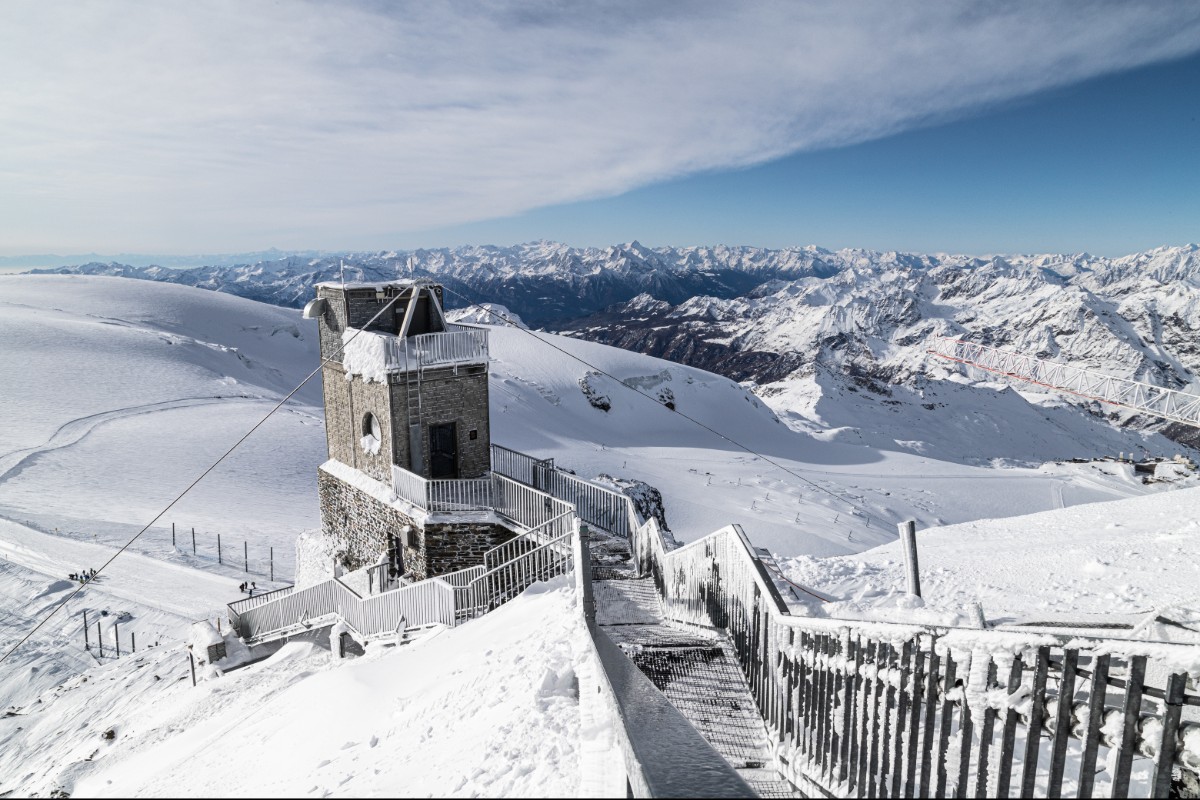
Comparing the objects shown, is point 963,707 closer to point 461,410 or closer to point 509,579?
point 509,579

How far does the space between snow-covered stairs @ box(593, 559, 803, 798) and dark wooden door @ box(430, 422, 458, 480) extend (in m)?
9.49

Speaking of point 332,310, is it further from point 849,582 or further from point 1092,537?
point 1092,537

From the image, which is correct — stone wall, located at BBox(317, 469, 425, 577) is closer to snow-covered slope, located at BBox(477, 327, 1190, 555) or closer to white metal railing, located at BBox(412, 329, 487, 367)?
white metal railing, located at BBox(412, 329, 487, 367)

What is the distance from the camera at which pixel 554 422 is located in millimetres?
56375

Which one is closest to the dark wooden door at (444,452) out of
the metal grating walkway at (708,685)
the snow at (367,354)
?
the snow at (367,354)

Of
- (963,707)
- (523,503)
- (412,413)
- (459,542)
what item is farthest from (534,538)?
(963,707)

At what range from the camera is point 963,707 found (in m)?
4.33

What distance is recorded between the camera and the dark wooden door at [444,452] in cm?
1946

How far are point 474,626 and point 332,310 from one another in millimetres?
13806

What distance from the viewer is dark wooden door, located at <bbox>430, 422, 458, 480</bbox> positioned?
1946 centimetres

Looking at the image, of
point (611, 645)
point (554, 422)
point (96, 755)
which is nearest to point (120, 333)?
point (554, 422)

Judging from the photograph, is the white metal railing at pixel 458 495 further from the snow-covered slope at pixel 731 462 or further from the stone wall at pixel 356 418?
the snow-covered slope at pixel 731 462

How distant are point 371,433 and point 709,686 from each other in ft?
47.2

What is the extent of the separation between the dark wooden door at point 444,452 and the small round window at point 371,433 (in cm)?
151
